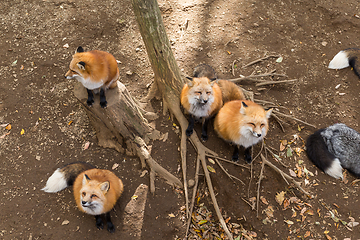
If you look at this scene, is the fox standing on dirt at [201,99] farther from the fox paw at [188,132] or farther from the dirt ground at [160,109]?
the dirt ground at [160,109]

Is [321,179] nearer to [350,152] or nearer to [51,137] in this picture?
[350,152]

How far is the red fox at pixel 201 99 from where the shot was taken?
3.73 m

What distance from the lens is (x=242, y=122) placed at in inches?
139

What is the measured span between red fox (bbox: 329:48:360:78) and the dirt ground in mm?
191

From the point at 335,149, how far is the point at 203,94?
323 centimetres

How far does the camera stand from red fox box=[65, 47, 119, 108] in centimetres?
316

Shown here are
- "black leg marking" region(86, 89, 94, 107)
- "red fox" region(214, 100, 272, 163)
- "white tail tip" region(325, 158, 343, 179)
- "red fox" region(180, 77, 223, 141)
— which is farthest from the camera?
"white tail tip" region(325, 158, 343, 179)

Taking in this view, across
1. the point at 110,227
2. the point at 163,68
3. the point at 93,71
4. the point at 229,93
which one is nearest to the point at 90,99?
the point at 93,71

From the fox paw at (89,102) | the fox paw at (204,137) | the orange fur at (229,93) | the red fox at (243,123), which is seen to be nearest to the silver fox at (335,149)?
the red fox at (243,123)

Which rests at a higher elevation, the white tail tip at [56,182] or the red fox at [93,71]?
the red fox at [93,71]

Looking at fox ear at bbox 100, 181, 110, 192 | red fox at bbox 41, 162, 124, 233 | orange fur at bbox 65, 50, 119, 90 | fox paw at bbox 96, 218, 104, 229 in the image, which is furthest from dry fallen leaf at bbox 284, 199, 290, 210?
orange fur at bbox 65, 50, 119, 90

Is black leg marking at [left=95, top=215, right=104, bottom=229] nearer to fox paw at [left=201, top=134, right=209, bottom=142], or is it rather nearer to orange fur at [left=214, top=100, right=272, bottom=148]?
fox paw at [left=201, top=134, right=209, bottom=142]

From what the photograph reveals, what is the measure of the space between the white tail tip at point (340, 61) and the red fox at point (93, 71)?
5.61 meters

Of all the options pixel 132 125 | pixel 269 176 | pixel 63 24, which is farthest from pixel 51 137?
pixel 269 176
